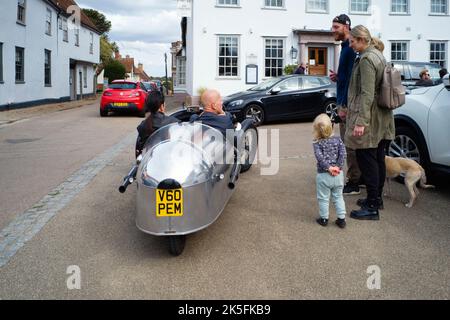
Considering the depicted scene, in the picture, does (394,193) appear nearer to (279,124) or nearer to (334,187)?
(334,187)

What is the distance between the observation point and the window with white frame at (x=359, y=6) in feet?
76.0

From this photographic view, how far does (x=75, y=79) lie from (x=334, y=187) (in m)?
33.8

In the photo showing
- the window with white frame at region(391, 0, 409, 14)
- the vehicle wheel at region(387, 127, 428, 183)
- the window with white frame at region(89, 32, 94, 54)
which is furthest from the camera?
the window with white frame at region(89, 32, 94, 54)

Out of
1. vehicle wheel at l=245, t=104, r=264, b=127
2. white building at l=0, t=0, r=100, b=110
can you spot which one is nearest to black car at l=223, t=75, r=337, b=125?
vehicle wheel at l=245, t=104, r=264, b=127

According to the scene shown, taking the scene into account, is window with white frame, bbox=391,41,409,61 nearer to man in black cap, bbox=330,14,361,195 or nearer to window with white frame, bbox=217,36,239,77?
window with white frame, bbox=217,36,239,77

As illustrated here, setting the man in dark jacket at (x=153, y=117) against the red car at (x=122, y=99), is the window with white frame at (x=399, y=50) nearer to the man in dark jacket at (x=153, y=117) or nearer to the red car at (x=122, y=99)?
the red car at (x=122, y=99)

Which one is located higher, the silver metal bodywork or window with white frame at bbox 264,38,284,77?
window with white frame at bbox 264,38,284,77

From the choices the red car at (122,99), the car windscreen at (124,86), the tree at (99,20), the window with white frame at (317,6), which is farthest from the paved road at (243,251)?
the tree at (99,20)

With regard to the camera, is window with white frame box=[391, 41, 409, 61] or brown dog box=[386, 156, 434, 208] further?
window with white frame box=[391, 41, 409, 61]

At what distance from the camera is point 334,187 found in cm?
447

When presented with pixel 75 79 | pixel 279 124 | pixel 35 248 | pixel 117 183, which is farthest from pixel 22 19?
pixel 35 248

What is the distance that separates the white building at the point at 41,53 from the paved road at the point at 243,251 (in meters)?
17.4

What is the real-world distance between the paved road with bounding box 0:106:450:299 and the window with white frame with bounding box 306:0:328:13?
1823 centimetres

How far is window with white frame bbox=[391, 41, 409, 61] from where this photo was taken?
77.9ft
